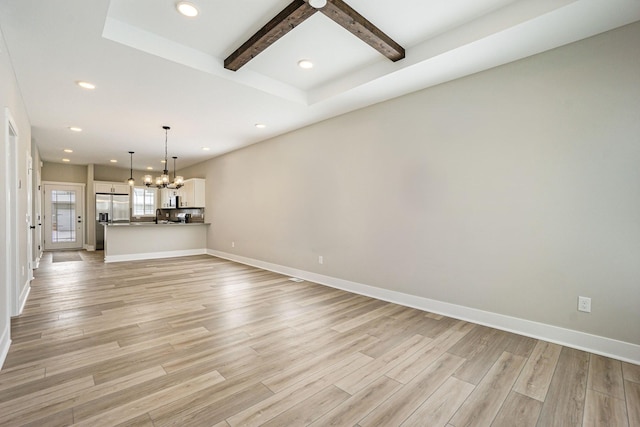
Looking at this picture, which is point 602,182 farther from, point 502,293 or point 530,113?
point 502,293

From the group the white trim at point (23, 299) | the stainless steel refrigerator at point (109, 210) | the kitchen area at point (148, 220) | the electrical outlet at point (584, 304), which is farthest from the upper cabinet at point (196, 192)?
the electrical outlet at point (584, 304)

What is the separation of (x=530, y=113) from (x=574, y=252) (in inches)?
53.3

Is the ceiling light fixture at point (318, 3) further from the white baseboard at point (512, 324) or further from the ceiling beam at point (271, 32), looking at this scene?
the white baseboard at point (512, 324)

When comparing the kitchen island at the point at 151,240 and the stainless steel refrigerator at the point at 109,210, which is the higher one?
the stainless steel refrigerator at the point at 109,210

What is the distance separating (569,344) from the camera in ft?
8.67

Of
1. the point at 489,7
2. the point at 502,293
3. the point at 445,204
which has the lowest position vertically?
the point at 502,293

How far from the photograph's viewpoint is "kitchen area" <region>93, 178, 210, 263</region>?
6973 mm

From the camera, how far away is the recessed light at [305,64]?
345 cm

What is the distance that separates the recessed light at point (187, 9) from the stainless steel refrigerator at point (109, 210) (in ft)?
29.0

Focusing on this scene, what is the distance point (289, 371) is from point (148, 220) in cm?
1011

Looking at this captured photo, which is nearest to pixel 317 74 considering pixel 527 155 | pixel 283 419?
pixel 527 155

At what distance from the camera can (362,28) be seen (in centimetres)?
269

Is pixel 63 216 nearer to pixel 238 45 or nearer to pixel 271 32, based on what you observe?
pixel 238 45

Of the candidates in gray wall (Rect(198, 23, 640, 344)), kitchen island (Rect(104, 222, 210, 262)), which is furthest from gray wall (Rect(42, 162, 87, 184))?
gray wall (Rect(198, 23, 640, 344))
